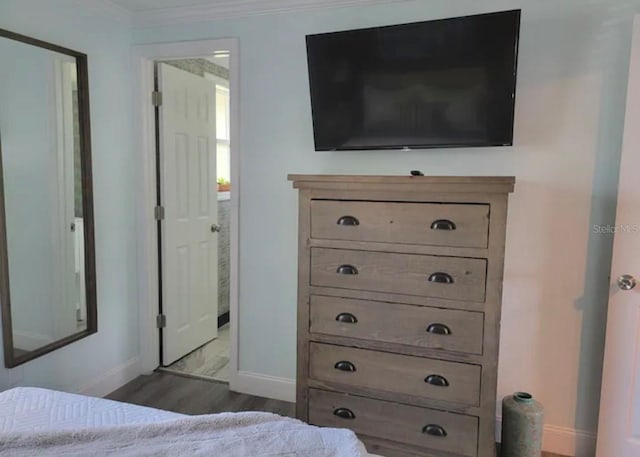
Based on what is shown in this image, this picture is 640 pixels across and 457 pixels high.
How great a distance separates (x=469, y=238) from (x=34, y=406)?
63.7 inches

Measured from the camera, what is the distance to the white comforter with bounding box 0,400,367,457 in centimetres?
112

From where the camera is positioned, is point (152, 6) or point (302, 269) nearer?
point (302, 269)

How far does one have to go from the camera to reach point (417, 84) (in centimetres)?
221

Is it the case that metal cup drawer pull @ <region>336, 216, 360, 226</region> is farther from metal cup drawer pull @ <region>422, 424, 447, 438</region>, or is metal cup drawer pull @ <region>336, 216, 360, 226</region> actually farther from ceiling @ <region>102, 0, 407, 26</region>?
ceiling @ <region>102, 0, 407, 26</region>

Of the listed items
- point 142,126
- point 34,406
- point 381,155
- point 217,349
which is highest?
point 142,126

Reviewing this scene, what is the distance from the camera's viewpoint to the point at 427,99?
2217 mm

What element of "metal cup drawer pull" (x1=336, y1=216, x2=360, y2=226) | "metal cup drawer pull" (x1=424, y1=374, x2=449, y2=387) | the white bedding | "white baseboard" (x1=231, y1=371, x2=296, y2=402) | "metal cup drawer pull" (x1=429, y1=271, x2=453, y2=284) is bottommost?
"white baseboard" (x1=231, y1=371, x2=296, y2=402)

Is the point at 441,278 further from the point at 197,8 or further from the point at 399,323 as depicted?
the point at 197,8

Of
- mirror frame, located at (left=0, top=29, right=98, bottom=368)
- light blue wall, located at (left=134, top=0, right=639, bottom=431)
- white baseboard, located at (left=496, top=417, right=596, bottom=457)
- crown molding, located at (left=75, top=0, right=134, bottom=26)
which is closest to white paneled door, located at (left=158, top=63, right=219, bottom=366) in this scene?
crown molding, located at (left=75, top=0, right=134, bottom=26)

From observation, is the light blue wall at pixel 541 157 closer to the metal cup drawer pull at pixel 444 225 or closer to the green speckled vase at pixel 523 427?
the green speckled vase at pixel 523 427

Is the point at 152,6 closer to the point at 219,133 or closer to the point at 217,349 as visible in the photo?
the point at 219,133

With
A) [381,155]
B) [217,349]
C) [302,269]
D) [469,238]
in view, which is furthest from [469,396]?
[217,349]

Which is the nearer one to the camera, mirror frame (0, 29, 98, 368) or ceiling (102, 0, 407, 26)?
mirror frame (0, 29, 98, 368)

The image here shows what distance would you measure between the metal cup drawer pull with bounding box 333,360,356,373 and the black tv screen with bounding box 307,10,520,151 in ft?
3.60
